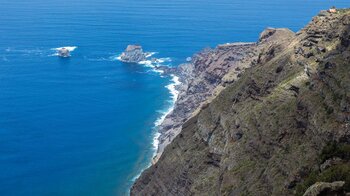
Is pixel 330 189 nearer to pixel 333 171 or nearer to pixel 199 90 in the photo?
pixel 333 171

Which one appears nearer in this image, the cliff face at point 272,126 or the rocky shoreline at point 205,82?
the cliff face at point 272,126

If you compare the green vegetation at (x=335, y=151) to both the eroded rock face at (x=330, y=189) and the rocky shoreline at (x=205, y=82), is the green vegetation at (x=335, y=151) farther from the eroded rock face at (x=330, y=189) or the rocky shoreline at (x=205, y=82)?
the rocky shoreline at (x=205, y=82)

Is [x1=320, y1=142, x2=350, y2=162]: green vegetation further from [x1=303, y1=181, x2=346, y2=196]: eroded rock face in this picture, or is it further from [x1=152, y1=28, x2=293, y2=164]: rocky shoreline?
[x1=152, y1=28, x2=293, y2=164]: rocky shoreline

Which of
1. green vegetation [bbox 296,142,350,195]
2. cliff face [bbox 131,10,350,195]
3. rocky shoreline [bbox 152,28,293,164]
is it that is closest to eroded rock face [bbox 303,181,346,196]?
green vegetation [bbox 296,142,350,195]

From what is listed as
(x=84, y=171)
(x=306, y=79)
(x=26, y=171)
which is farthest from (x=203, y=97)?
(x=306, y=79)

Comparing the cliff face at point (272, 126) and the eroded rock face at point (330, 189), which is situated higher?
the cliff face at point (272, 126)

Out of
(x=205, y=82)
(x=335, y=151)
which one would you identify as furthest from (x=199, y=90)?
(x=335, y=151)

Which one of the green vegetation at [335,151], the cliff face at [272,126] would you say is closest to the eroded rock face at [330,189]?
the green vegetation at [335,151]

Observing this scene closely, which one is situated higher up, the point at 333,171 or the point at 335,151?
the point at 335,151
